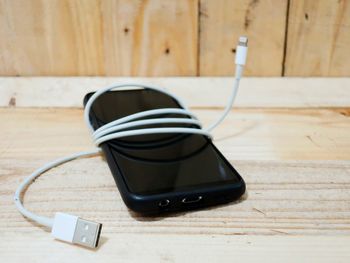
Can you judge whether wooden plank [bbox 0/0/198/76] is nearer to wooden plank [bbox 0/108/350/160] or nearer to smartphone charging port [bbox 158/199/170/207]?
wooden plank [bbox 0/108/350/160]

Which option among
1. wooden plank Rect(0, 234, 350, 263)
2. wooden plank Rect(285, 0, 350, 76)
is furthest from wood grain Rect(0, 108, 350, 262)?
wooden plank Rect(285, 0, 350, 76)

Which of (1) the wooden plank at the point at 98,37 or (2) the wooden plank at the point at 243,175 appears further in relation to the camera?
(1) the wooden plank at the point at 98,37

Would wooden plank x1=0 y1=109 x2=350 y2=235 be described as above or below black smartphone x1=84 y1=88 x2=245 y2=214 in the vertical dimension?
below

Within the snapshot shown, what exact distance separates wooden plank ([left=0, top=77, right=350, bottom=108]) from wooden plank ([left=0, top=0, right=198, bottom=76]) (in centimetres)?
2

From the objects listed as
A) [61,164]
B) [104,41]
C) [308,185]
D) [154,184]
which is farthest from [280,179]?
[104,41]

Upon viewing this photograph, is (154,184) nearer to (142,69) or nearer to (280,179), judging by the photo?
(280,179)

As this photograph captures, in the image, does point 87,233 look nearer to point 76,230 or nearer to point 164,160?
point 76,230

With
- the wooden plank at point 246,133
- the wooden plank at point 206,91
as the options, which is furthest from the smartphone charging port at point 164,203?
the wooden plank at point 206,91

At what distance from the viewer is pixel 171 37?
70cm

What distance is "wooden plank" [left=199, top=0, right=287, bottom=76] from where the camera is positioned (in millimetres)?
679

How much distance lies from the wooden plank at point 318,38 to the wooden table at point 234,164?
0.9 inches

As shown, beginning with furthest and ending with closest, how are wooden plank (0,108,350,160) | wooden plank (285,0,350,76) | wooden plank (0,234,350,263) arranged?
wooden plank (285,0,350,76) → wooden plank (0,108,350,160) → wooden plank (0,234,350,263)

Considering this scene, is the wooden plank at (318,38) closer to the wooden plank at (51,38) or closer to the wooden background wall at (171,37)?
the wooden background wall at (171,37)

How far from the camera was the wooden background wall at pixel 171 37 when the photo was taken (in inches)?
26.8
